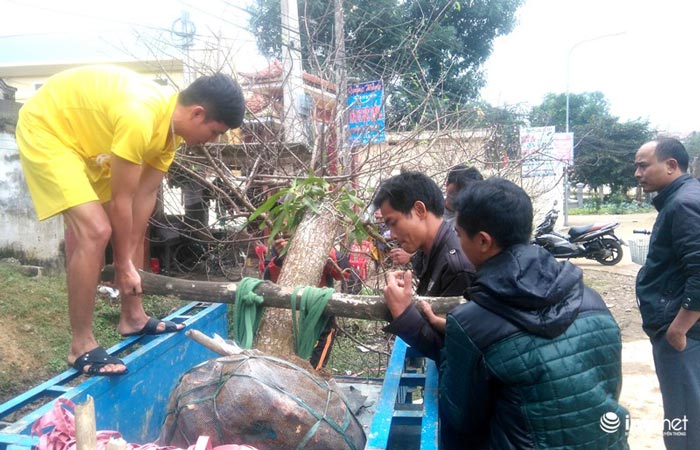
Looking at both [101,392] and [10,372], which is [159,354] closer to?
[101,392]

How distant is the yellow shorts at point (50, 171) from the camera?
209 centimetres

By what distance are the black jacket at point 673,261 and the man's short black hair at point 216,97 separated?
2.33 m

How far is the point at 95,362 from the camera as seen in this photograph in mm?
1882

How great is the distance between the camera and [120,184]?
7.10 ft

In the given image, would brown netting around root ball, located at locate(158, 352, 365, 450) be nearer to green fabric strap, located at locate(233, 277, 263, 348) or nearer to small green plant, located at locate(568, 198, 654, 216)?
green fabric strap, located at locate(233, 277, 263, 348)

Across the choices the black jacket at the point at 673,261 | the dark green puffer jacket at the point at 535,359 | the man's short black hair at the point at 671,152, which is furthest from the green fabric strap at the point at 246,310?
the man's short black hair at the point at 671,152

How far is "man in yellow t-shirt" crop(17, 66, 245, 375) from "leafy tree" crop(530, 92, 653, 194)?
21.4 meters

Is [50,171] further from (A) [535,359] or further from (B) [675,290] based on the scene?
(B) [675,290]

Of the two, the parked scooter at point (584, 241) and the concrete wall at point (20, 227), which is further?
the parked scooter at point (584, 241)

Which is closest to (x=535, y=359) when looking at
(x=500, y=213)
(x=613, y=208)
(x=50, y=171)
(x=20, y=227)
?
(x=500, y=213)

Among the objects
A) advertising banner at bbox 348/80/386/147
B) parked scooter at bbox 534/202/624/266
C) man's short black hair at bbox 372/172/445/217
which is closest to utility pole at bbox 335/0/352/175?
advertising banner at bbox 348/80/386/147

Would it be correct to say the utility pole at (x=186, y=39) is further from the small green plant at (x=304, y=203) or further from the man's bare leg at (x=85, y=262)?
the man's bare leg at (x=85, y=262)

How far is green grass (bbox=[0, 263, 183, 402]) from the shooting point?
489 centimetres

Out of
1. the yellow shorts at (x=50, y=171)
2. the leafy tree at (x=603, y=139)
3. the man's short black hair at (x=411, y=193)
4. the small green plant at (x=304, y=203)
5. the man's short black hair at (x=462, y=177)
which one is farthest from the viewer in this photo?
the leafy tree at (x=603, y=139)
